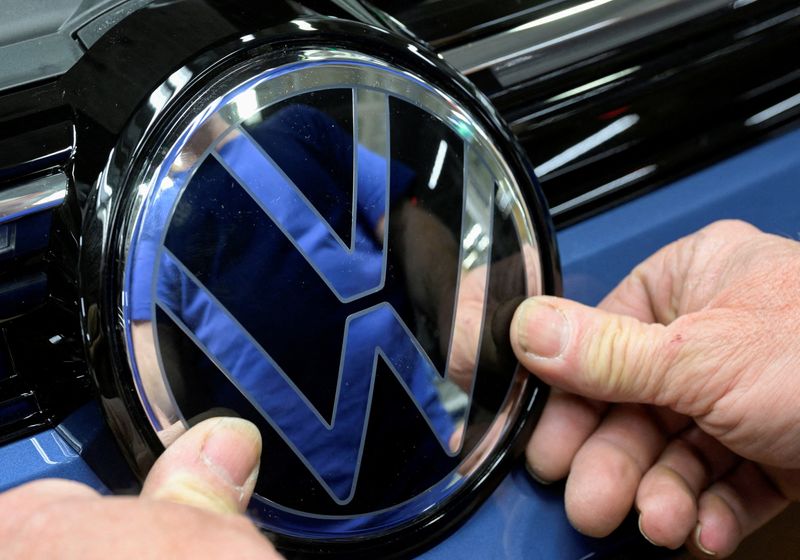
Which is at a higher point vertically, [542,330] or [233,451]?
[233,451]

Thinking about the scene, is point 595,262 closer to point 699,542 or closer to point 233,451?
point 699,542

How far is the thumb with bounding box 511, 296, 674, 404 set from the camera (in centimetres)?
76

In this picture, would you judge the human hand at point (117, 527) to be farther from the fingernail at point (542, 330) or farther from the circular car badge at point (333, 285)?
the fingernail at point (542, 330)

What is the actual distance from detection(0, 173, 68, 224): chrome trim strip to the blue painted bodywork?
0.16 m

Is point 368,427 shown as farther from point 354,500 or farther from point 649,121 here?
point 649,121

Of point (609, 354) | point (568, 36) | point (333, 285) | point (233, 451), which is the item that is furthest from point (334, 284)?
point (568, 36)

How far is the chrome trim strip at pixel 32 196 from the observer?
615mm

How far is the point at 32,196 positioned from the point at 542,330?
406 mm

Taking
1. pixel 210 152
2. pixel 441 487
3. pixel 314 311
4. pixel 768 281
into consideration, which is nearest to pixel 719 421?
pixel 768 281

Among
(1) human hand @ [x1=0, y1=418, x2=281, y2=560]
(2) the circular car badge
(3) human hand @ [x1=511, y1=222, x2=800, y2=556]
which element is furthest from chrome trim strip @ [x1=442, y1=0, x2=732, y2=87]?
(1) human hand @ [x1=0, y1=418, x2=281, y2=560]

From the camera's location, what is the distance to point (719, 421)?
0.81 m

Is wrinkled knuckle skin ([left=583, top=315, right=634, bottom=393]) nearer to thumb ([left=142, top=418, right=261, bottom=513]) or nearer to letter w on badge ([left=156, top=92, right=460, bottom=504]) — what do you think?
letter w on badge ([left=156, top=92, right=460, bottom=504])

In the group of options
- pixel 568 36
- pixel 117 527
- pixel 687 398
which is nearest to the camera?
pixel 117 527

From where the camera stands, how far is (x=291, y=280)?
0.66 metres
